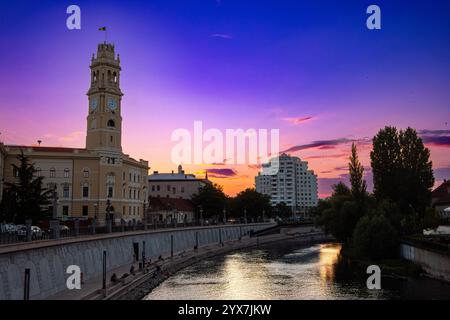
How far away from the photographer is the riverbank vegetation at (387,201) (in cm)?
5694

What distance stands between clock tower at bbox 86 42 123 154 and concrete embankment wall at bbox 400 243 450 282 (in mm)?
51769

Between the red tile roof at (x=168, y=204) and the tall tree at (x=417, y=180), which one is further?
the red tile roof at (x=168, y=204)

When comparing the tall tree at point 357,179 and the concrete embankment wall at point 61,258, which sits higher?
the tall tree at point 357,179

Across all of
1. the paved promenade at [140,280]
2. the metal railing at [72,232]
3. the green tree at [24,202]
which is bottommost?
the paved promenade at [140,280]

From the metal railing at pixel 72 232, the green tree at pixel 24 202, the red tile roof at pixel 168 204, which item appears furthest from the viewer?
the red tile roof at pixel 168 204

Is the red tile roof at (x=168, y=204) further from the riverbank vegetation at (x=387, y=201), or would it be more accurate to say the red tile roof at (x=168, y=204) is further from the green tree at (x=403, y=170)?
the green tree at (x=403, y=170)

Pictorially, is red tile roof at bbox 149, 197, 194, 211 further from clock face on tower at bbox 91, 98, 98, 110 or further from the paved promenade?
clock face on tower at bbox 91, 98, 98, 110

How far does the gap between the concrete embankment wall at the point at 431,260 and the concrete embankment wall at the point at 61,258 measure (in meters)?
28.4

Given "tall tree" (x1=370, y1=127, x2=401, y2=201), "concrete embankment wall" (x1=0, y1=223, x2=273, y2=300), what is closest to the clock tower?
"concrete embankment wall" (x1=0, y1=223, x2=273, y2=300)

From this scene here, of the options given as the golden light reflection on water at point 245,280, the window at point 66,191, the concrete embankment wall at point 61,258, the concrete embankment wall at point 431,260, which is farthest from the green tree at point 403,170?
the window at point 66,191

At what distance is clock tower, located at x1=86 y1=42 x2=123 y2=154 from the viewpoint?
8481 cm
